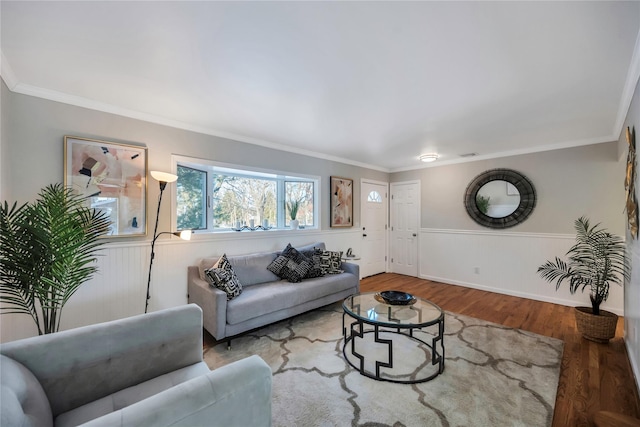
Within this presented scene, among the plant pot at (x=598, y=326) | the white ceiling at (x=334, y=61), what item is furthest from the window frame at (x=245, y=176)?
the plant pot at (x=598, y=326)

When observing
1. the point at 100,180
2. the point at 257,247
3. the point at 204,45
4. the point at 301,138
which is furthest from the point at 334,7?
the point at 257,247

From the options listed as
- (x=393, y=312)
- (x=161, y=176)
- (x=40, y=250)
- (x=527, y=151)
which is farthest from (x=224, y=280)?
(x=527, y=151)

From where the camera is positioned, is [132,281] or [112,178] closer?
[112,178]

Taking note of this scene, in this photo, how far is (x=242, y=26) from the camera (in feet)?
4.68

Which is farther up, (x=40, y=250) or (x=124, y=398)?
(x=40, y=250)

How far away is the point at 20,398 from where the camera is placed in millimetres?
892

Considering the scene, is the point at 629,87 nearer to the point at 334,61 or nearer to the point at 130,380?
the point at 334,61

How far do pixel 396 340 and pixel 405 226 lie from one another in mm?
3132

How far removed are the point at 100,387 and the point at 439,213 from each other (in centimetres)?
506

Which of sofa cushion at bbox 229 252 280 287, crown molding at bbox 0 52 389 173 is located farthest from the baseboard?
crown molding at bbox 0 52 389 173

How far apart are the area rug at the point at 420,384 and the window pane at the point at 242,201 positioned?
5.22 feet

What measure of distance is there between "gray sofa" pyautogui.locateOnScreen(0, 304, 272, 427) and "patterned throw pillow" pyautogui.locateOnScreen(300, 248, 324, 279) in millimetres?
1871

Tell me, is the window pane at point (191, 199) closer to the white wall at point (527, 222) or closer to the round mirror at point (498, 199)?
the white wall at point (527, 222)

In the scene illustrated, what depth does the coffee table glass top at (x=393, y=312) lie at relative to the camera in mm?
2113
